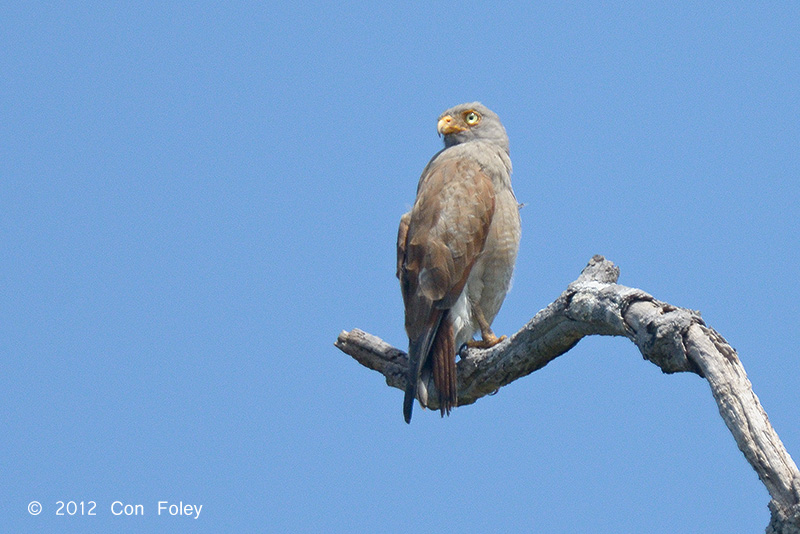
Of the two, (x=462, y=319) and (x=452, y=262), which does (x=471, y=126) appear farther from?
(x=462, y=319)

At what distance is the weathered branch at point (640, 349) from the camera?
11.0ft

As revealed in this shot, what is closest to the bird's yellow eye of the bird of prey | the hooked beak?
the hooked beak

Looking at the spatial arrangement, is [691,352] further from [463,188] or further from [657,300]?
Result: [463,188]

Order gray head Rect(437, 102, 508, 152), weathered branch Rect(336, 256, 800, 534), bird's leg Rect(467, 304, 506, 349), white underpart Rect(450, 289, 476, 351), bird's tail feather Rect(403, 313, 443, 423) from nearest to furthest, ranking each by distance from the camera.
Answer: weathered branch Rect(336, 256, 800, 534) < bird's tail feather Rect(403, 313, 443, 423) < white underpart Rect(450, 289, 476, 351) < bird's leg Rect(467, 304, 506, 349) < gray head Rect(437, 102, 508, 152)

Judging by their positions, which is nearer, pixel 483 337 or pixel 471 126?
pixel 483 337

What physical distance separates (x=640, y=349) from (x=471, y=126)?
374cm

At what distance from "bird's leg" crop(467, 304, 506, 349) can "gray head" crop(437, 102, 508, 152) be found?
1788 millimetres

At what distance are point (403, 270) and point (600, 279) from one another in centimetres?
168

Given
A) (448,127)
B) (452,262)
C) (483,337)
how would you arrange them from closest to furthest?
(452,262)
(483,337)
(448,127)

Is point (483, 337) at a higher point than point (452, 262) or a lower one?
lower

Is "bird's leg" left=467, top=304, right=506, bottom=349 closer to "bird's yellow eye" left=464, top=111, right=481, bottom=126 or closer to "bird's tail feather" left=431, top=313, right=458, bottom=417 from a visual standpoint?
"bird's tail feather" left=431, top=313, right=458, bottom=417

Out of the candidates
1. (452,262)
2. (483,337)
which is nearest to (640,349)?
(452,262)

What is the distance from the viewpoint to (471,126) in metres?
7.55

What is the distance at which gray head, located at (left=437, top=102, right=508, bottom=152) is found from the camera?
24.6 ft
